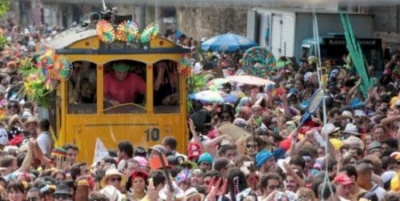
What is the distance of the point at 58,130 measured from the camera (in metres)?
21.7

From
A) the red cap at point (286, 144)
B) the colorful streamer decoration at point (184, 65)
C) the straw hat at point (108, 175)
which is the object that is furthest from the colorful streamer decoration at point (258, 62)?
the straw hat at point (108, 175)

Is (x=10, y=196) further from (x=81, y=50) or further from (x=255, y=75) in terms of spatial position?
(x=255, y=75)

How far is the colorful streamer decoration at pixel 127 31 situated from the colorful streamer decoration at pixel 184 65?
2.18ft

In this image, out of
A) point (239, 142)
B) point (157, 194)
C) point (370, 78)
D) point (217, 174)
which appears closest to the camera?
point (157, 194)

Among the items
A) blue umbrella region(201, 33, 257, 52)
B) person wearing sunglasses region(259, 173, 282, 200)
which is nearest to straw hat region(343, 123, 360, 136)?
person wearing sunglasses region(259, 173, 282, 200)

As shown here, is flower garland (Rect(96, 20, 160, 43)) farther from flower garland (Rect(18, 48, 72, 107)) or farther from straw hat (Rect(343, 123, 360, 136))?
straw hat (Rect(343, 123, 360, 136))

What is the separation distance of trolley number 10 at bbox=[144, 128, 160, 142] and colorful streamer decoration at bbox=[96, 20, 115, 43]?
1.26 metres

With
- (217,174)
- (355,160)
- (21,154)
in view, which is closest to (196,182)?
(217,174)

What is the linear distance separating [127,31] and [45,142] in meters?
1.76

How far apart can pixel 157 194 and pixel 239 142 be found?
15.7 feet

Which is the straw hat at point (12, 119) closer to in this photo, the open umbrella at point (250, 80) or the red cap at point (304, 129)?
the open umbrella at point (250, 80)

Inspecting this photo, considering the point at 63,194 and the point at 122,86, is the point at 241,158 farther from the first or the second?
the point at 122,86

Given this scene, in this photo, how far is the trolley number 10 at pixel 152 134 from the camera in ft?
69.8

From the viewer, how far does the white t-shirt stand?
2052 centimetres
